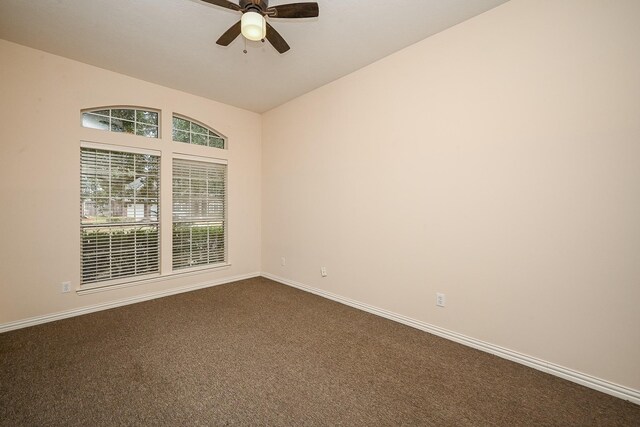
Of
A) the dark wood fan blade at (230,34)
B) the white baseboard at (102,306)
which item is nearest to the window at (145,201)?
the white baseboard at (102,306)

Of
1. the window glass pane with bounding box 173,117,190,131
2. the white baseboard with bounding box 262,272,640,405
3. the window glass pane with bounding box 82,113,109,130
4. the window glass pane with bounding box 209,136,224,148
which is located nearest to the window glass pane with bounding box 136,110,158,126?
the window glass pane with bounding box 173,117,190,131

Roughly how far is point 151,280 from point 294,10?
3.74 meters

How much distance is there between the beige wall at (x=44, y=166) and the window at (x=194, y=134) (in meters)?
0.39

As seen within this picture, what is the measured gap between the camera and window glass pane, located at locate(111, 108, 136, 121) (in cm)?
352

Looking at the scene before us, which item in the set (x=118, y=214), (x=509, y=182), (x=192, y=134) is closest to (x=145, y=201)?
(x=118, y=214)

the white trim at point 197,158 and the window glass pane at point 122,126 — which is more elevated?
the window glass pane at point 122,126

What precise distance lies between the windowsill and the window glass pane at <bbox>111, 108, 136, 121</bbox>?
86.1 inches

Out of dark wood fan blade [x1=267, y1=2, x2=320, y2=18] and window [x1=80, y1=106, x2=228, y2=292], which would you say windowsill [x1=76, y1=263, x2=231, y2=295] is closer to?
window [x1=80, y1=106, x2=228, y2=292]

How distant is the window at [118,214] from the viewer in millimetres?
3334

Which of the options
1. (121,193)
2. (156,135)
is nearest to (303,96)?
(156,135)

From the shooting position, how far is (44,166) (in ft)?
9.86

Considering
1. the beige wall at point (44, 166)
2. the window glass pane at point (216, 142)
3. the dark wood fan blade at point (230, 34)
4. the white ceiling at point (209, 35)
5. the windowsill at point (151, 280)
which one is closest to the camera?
the dark wood fan blade at point (230, 34)

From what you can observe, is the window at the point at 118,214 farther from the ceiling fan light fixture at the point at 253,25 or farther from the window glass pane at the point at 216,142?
the ceiling fan light fixture at the point at 253,25

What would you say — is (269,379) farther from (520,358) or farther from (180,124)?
(180,124)
